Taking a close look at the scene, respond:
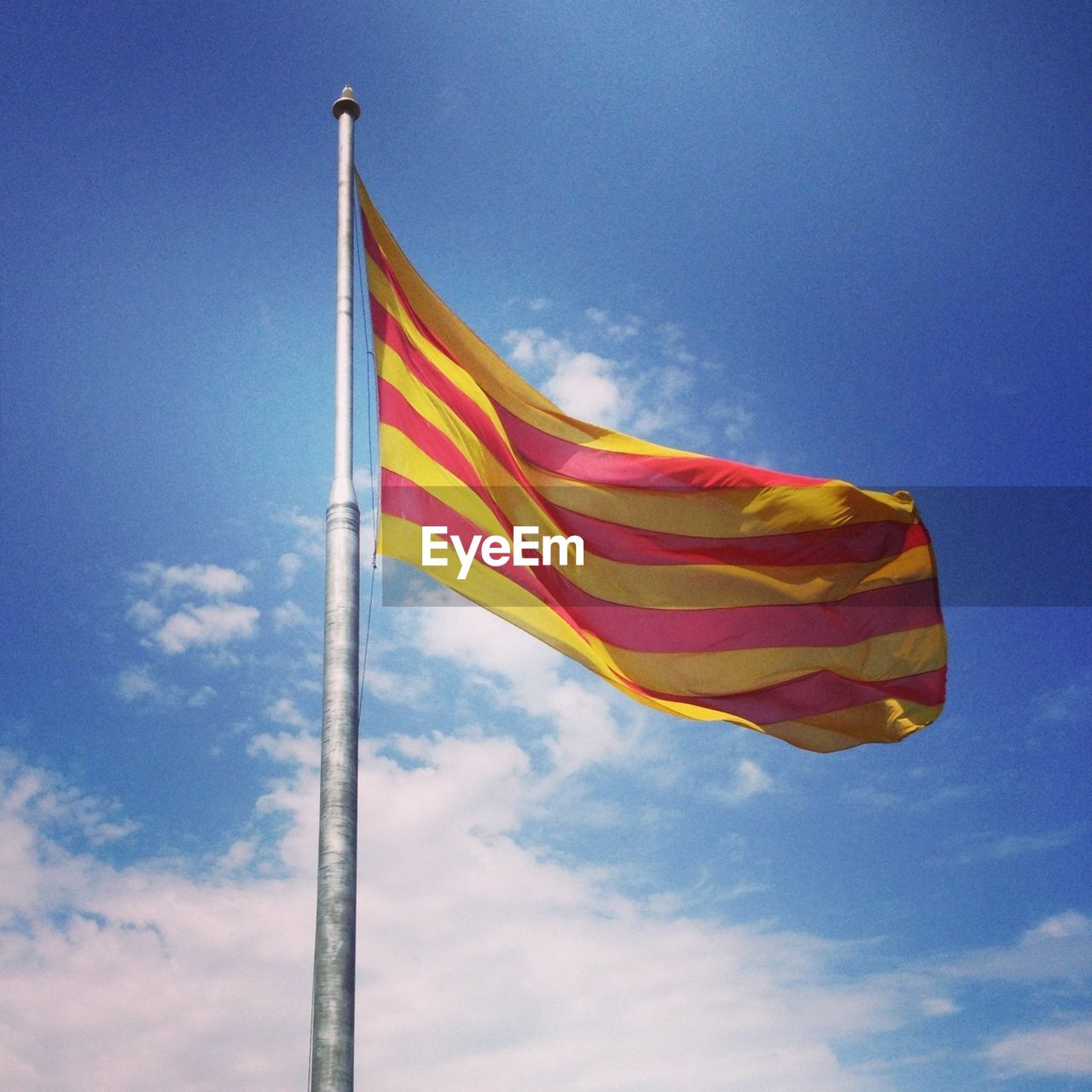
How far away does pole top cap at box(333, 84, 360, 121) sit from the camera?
15383mm

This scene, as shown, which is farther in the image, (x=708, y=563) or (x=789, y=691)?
(x=708, y=563)

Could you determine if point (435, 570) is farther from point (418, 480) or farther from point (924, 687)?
point (924, 687)

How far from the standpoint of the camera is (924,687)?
58.1 ft

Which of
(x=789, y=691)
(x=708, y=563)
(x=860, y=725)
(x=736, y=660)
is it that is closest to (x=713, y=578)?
(x=708, y=563)

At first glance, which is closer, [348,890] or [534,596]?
[348,890]

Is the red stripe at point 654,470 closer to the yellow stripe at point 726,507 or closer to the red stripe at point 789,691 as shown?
the yellow stripe at point 726,507

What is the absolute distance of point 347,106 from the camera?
1541cm

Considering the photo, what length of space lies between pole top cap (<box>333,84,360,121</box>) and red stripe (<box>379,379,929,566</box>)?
16.4 ft

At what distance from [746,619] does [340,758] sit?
760 centimetres

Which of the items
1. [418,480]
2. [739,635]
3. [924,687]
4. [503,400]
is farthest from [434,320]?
[924,687]

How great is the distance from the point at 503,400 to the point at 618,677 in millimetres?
4131

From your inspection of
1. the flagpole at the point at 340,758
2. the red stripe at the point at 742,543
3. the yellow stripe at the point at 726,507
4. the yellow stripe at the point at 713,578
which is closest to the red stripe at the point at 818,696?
the yellow stripe at the point at 713,578

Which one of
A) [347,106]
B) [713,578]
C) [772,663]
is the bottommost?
[772,663]

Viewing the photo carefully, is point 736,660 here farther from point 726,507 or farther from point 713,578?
point 726,507
